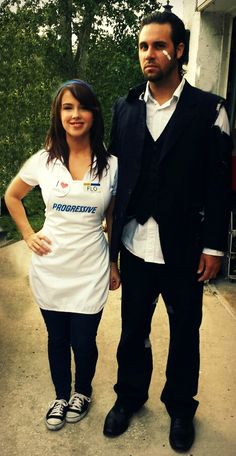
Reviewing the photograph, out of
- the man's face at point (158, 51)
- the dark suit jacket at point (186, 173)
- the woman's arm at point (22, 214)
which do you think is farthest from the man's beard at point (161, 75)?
the woman's arm at point (22, 214)

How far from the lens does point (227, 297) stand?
14.8 ft

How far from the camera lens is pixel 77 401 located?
8.93ft

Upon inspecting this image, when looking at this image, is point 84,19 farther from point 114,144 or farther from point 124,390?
point 124,390

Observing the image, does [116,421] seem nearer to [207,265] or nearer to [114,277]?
[114,277]

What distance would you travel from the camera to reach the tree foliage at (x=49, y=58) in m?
5.82

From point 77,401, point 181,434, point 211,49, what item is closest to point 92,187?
point 77,401

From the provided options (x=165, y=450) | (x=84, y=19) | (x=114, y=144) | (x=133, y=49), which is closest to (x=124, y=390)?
(x=165, y=450)

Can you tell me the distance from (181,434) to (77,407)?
0.66m

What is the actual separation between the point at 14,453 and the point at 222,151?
202cm

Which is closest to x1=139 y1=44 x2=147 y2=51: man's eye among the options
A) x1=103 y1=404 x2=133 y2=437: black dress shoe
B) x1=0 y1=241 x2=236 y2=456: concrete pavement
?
x1=103 y1=404 x2=133 y2=437: black dress shoe

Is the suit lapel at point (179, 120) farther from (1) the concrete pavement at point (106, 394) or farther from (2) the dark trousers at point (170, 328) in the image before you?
(1) the concrete pavement at point (106, 394)

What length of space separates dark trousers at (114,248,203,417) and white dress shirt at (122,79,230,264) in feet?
0.22

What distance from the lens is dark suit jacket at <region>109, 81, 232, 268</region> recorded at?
82.5 inches

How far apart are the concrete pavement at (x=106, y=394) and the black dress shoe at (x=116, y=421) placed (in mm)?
40
